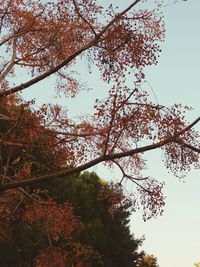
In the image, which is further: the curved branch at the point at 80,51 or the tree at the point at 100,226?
the tree at the point at 100,226

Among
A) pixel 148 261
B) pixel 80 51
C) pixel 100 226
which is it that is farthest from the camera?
pixel 148 261

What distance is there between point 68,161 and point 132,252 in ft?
58.1

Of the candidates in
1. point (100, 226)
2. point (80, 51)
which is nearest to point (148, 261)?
point (100, 226)

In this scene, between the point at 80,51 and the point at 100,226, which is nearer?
the point at 80,51

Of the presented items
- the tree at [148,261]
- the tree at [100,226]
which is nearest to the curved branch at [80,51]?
the tree at [100,226]

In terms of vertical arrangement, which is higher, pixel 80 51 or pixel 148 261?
pixel 148 261

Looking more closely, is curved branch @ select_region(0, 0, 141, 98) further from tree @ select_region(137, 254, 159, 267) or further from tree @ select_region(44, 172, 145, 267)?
tree @ select_region(137, 254, 159, 267)

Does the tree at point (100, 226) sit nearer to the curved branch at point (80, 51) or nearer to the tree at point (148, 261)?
the tree at point (148, 261)

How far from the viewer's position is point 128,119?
850 centimetres

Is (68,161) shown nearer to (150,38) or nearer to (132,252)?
(150,38)

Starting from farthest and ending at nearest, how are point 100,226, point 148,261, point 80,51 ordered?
point 148,261 → point 100,226 → point 80,51

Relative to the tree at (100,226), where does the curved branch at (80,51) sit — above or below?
below

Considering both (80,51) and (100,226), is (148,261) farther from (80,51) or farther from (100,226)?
(80,51)

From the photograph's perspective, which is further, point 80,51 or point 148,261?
point 148,261
